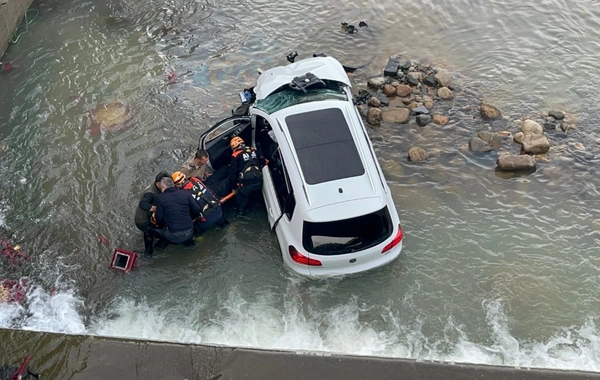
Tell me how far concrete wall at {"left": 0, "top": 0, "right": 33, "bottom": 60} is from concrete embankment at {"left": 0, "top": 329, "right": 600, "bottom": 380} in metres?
10.2

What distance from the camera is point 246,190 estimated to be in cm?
884

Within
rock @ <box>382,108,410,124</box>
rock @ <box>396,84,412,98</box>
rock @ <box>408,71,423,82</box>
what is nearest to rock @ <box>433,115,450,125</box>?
rock @ <box>382,108,410,124</box>

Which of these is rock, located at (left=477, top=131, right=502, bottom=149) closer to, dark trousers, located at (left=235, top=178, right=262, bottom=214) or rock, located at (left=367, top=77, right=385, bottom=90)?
rock, located at (left=367, top=77, right=385, bottom=90)

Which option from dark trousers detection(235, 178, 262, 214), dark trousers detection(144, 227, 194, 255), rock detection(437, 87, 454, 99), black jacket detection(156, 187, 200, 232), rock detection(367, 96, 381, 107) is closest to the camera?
black jacket detection(156, 187, 200, 232)

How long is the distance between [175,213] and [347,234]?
2.88 meters

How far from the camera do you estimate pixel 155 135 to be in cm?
1130

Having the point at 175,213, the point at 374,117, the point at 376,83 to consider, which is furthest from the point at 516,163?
the point at 175,213

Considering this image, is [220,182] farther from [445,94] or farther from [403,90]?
[445,94]

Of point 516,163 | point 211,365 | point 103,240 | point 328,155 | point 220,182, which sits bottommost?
point 103,240

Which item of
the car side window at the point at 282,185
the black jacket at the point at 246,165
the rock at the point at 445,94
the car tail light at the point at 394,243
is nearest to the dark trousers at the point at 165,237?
the black jacket at the point at 246,165

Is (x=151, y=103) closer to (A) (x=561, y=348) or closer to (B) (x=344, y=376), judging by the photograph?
(B) (x=344, y=376)

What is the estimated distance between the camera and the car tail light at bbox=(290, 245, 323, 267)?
7.62m

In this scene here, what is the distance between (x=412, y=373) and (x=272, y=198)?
3.56m

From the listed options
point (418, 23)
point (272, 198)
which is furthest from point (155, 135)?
point (418, 23)
